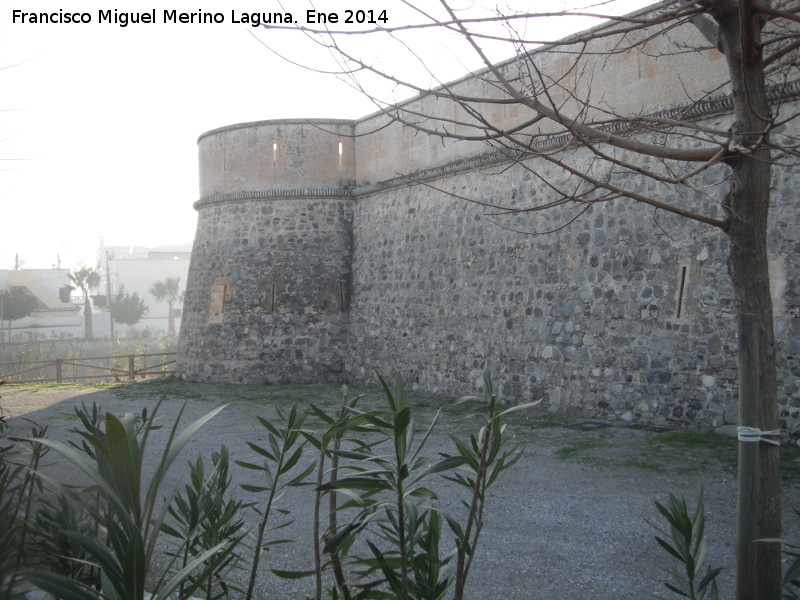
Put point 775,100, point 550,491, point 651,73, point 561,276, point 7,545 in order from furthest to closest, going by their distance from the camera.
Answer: point 561,276 → point 651,73 → point 775,100 → point 550,491 → point 7,545

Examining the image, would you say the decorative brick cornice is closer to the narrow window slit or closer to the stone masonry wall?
the stone masonry wall

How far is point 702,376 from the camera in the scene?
779 cm

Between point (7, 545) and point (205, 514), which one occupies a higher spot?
point (7, 545)

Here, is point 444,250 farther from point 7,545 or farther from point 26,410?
point 7,545

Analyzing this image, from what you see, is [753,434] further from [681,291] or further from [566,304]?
[566,304]

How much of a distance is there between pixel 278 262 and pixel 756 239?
12029mm

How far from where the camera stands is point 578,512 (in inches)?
210

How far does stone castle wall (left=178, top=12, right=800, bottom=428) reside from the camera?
7914 mm

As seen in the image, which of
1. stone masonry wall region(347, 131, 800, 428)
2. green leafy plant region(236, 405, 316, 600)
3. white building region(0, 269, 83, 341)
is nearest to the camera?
green leafy plant region(236, 405, 316, 600)

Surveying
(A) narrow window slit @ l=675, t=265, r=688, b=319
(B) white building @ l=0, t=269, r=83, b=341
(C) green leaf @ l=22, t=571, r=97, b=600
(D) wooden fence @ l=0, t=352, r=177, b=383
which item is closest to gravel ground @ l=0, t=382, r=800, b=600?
(A) narrow window slit @ l=675, t=265, r=688, b=319

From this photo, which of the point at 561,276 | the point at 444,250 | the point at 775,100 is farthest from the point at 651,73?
the point at 444,250

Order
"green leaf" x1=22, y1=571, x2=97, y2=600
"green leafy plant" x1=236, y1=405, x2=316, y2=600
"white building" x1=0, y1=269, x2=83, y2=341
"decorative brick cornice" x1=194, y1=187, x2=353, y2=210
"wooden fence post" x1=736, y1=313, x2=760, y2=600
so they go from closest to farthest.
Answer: "green leaf" x1=22, y1=571, x2=97, y2=600
"green leafy plant" x1=236, y1=405, x2=316, y2=600
"wooden fence post" x1=736, y1=313, x2=760, y2=600
"decorative brick cornice" x1=194, y1=187, x2=353, y2=210
"white building" x1=0, y1=269, x2=83, y2=341

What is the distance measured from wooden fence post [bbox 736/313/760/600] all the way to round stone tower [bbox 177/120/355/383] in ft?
37.8

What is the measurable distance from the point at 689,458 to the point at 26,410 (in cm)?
984
